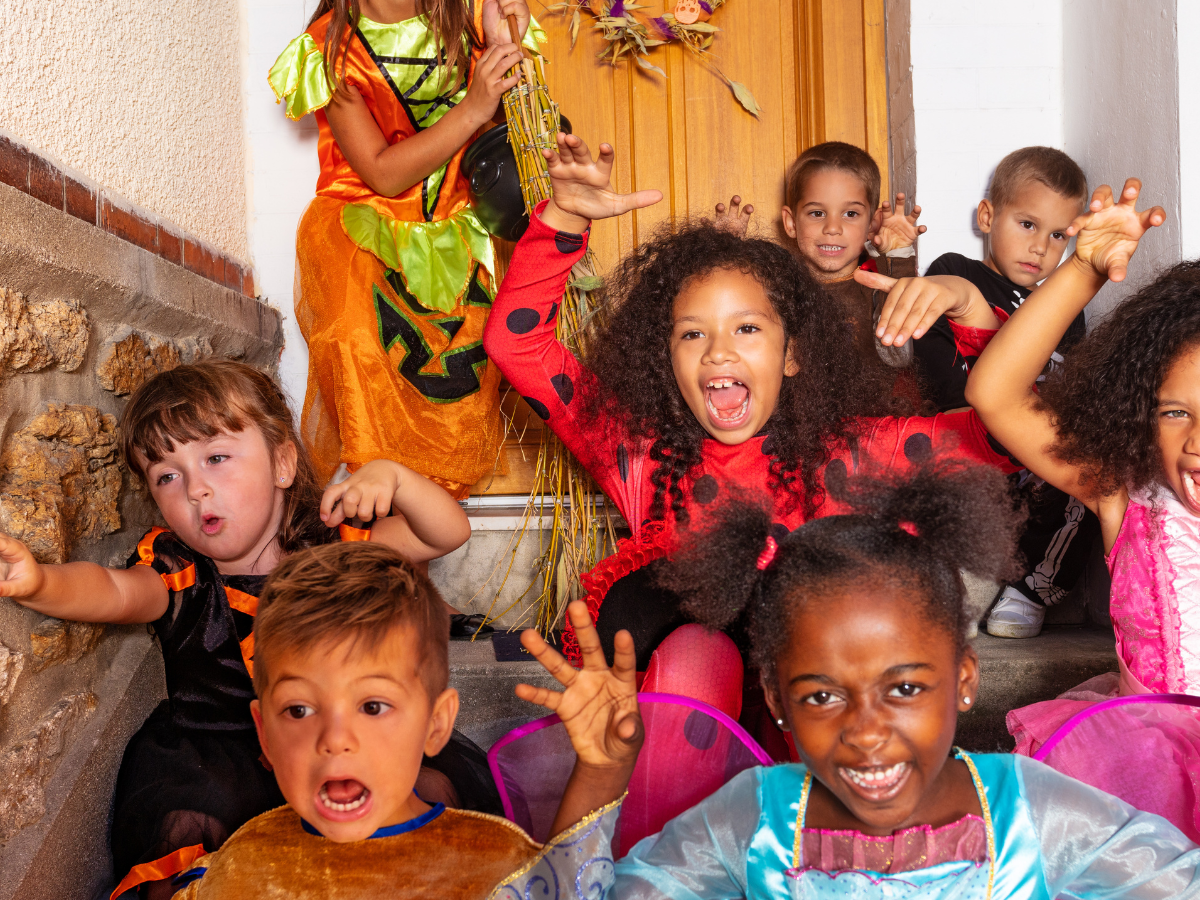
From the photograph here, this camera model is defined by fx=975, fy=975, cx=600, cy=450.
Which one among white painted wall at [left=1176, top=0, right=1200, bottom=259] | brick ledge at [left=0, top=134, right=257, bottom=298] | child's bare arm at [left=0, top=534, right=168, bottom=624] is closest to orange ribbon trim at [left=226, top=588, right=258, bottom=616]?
child's bare arm at [left=0, top=534, right=168, bottom=624]

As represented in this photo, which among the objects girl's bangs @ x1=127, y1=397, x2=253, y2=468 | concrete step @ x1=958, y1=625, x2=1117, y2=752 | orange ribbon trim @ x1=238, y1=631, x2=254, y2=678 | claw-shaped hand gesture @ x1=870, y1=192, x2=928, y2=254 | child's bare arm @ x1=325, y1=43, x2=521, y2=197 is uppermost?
child's bare arm @ x1=325, y1=43, x2=521, y2=197

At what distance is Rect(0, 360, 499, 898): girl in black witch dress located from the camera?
5.34 feet

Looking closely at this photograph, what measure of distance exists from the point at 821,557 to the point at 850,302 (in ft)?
5.03

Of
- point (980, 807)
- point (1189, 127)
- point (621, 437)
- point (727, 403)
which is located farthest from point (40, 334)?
point (1189, 127)

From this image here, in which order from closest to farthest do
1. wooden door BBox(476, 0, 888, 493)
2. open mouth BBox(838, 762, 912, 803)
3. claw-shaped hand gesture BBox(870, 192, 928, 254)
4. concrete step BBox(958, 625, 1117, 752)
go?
open mouth BBox(838, 762, 912, 803) → concrete step BBox(958, 625, 1117, 752) → claw-shaped hand gesture BBox(870, 192, 928, 254) → wooden door BBox(476, 0, 888, 493)

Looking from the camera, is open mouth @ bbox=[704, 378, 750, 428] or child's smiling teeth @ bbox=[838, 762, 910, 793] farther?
open mouth @ bbox=[704, 378, 750, 428]

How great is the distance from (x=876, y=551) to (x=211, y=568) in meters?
1.22

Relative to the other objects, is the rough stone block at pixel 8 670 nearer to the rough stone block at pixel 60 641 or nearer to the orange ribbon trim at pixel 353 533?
the rough stone block at pixel 60 641

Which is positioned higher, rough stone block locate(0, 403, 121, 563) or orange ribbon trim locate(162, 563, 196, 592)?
rough stone block locate(0, 403, 121, 563)

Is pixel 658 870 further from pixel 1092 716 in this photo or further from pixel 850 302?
pixel 850 302

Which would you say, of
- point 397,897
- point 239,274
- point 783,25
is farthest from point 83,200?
point 783,25

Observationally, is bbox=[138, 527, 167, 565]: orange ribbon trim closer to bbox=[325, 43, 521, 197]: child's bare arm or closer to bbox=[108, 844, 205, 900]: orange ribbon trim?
bbox=[108, 844, 205, 900]: orange ribbon trim

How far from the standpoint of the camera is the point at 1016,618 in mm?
2377

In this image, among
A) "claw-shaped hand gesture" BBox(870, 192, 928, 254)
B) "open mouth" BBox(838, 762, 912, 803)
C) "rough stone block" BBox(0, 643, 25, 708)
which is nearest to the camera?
"open mouth" BBox(838, 762, 912, 803)
